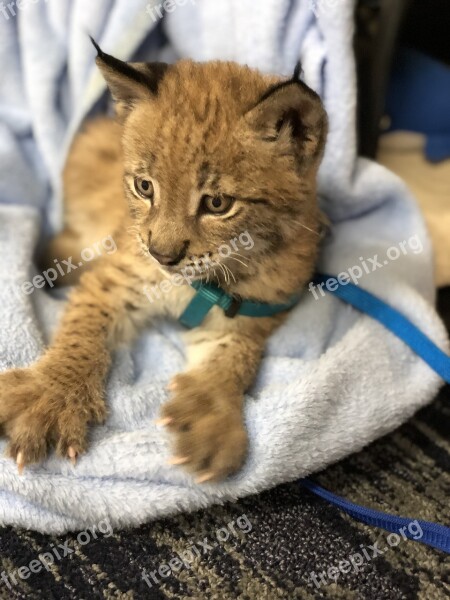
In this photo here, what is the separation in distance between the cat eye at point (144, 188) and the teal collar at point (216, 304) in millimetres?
228

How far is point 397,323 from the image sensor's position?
1.41 meters

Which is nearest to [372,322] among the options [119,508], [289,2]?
[119,508]

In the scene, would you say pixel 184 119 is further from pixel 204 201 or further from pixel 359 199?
pixel 359 199

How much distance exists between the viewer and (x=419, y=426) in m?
1.45

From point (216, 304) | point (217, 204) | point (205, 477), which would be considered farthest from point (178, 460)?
point (217, 204)

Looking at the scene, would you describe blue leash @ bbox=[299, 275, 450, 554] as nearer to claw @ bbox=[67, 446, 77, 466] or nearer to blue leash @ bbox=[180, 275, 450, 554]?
blue leash @ bbox=[180, 275, 450, 554]

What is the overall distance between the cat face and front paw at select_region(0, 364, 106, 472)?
0.31m

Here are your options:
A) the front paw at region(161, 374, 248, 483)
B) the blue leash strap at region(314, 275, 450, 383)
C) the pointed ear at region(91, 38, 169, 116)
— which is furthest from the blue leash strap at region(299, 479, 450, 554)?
the pointed ear at region(91, 38, 169, 116)

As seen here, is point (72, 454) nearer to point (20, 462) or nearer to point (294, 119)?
point (20, 462)

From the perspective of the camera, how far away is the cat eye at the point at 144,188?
1115mm

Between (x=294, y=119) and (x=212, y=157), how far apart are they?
16 cm

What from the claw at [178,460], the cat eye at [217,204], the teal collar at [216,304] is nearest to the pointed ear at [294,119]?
the cat eye at [217,204]

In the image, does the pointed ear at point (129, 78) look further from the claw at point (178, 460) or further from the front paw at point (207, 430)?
the claw at point (178, 460)

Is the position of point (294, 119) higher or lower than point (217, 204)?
higher
